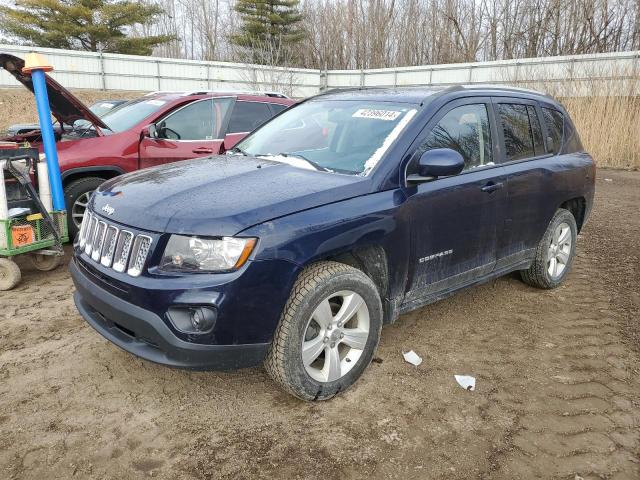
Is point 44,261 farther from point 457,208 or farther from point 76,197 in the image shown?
point 457,208

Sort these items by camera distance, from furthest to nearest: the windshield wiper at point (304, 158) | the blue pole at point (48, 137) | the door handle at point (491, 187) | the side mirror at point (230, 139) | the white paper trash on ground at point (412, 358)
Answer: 1. the side mirror at point (230, 139)
2. the blue pole at point (48, 137)
3. the door handle at point (491, 187)
4. the white paper trash on ground at point (412, 358)
5. the windshield wiper at point (304, 158)

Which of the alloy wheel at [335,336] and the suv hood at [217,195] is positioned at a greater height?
the suv hood at [217,195]

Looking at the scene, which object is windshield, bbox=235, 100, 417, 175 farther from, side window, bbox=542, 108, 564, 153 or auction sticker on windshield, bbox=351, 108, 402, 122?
side window, bbox=542, 108, 564, 153

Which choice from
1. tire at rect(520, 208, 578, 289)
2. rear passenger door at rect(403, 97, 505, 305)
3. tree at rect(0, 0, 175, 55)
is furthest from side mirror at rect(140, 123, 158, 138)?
tree at rect(0, 0, 175, 55)

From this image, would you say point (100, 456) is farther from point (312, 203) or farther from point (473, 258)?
point (473, 258)

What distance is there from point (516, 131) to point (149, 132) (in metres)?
4.03

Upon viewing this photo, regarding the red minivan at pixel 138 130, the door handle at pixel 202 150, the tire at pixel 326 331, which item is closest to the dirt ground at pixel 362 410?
the tire at pixel 326 331

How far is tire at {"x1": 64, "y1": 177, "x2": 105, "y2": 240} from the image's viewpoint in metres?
5.52

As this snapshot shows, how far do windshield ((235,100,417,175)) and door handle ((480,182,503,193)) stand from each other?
2.59 feet

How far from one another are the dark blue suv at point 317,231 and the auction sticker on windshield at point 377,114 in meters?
0.02

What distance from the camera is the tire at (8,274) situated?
15.1ft

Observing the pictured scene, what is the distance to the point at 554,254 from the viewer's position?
4762 millimetres

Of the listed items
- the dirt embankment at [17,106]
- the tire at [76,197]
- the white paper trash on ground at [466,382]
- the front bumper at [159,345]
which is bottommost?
the white paper trash on ground at [466,382]

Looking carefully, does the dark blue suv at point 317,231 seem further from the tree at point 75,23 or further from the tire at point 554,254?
the tree at point 75,23
